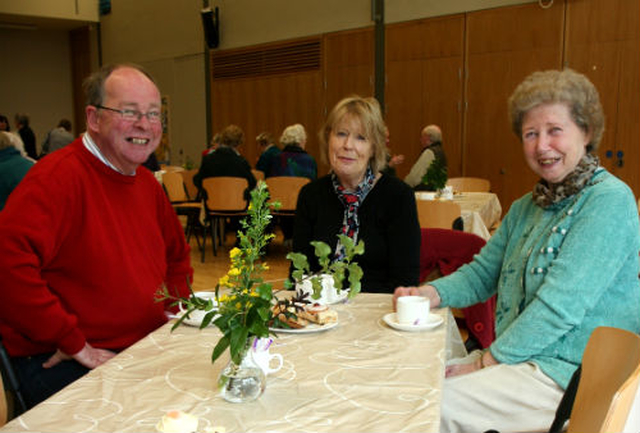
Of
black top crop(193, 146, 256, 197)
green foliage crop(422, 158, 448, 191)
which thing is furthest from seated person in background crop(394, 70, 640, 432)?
black top crop(193, 146, 256, 197)

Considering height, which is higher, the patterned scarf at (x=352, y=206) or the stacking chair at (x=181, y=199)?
the patterned scarf at (x=352, y=206)

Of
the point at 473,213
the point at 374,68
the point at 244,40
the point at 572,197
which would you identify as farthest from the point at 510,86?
the point at 572,197

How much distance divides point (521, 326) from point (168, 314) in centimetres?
123

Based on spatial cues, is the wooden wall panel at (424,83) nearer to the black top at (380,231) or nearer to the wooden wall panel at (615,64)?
the wooden wall panel at (615,64)

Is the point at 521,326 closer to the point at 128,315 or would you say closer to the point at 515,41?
the point at 128,315

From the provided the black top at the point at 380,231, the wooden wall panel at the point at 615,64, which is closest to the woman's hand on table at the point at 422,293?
the black top at the point at 380,231

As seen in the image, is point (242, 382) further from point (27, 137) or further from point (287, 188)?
point (27, 137)

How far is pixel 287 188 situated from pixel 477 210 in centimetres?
258

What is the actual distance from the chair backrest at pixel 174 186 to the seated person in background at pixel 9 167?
4.07m

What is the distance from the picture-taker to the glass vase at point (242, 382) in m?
1.18

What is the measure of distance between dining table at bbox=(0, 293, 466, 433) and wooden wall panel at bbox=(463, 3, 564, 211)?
6.28m

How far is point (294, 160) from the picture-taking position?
752cm

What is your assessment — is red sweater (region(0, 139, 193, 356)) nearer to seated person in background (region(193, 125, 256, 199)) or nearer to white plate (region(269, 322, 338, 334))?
white plate (region(269, 322, 338, 334))

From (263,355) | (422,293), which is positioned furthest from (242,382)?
(422,293)
